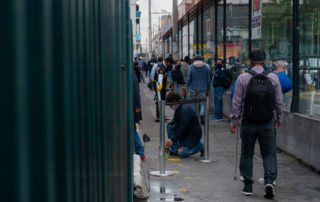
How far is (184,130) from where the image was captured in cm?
834

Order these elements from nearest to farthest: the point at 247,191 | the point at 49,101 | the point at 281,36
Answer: the point at 49,101, the point at 247,191, the point at 281,36

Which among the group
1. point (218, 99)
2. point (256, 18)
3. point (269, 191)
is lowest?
point (269, 191)

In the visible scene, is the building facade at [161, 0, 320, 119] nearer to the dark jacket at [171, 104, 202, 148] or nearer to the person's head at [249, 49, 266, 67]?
the dark jacket at [171, 104, 202, 148]

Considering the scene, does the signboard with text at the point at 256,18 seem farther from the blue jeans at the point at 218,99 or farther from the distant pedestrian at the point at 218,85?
A: the blue jeans at the point at 218,99

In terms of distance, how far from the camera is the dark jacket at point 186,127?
27.4 feet

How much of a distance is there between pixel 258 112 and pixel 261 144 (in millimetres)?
486

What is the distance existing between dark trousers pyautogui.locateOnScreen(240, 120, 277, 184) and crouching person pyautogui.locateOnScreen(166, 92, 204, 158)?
2.35m

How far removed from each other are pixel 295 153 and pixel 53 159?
25.4 feet

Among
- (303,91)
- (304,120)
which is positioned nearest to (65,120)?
(304,120)

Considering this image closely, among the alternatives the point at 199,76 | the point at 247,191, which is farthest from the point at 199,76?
the point at 247,191

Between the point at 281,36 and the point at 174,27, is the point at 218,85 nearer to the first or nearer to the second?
the point at 281,36

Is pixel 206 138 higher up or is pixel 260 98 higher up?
pixel 260 98

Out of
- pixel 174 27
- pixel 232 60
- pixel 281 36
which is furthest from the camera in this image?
pixel 174 27

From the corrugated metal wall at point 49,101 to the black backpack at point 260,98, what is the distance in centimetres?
416
